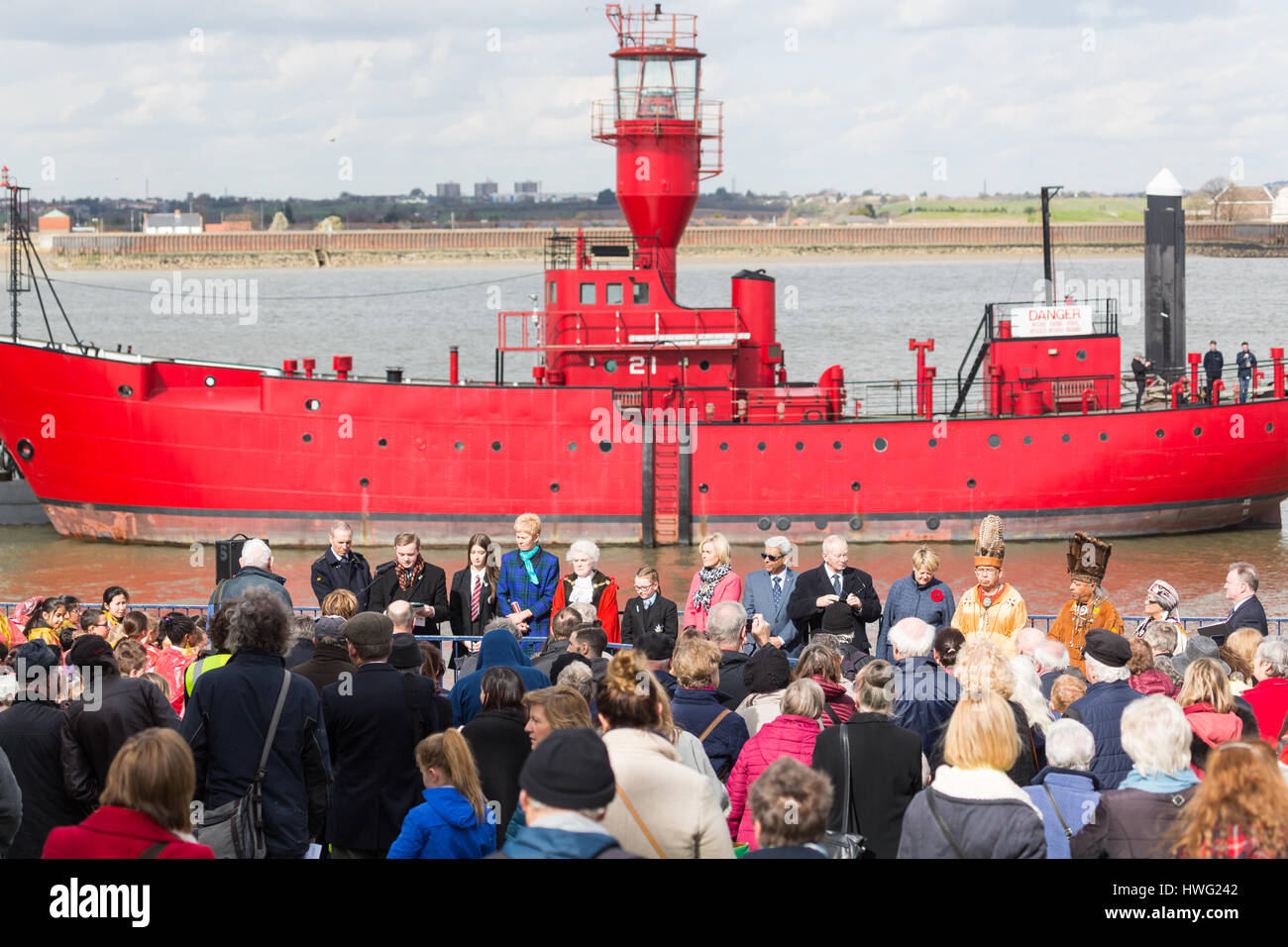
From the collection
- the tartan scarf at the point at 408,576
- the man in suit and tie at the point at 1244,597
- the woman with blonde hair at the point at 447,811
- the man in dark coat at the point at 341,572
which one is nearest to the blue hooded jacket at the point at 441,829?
the woman with blonde hair at the point at 447,811

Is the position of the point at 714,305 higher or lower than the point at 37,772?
higher

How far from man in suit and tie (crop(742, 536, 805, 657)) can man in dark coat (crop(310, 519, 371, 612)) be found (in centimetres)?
293

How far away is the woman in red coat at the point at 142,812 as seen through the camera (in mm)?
4691

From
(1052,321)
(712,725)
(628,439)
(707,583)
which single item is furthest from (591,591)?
(1052,321)

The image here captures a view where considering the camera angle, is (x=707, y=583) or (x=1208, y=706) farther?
(x=707, y=583)

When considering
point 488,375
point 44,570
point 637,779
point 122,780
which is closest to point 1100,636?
point 637,779

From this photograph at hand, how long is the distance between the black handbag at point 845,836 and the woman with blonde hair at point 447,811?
4.39 feet

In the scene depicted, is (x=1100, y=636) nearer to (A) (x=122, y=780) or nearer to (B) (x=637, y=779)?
(B) (x=637, y=779)

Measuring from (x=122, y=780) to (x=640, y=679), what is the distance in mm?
2029

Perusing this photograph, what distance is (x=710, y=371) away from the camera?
26.5 meters

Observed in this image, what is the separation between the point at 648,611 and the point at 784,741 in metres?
3.83

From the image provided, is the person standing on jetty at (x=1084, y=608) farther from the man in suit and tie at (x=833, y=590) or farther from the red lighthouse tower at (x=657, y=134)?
the red lighthouse tower at (x=657, y=134)

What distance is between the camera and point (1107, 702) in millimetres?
7039

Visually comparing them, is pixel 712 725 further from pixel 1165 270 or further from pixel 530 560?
pixel 1165 270
